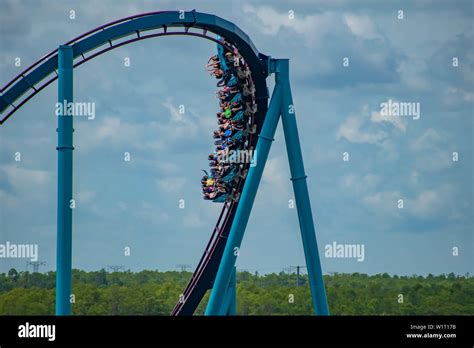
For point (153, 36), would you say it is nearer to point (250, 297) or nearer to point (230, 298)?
point (230, 298)

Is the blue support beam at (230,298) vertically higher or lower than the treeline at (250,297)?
lower

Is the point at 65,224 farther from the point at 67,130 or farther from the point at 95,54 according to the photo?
the point at 95,54

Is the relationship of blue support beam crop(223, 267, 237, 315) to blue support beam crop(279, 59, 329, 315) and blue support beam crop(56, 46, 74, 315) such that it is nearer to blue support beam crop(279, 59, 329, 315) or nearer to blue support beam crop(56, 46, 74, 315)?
blue support beam crop(279, 59, 329, 315)

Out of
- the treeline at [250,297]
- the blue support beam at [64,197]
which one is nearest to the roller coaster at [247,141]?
the blue support beam at [64,197]

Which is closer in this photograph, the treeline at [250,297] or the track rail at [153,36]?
the track rail at [153,36]

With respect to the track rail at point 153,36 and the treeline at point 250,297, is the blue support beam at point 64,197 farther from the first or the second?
the treeline at point 250,297

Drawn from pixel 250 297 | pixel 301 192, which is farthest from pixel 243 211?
pixel 250 297
